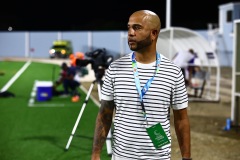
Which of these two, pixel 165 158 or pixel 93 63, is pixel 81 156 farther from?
Answer: pixel 165 158

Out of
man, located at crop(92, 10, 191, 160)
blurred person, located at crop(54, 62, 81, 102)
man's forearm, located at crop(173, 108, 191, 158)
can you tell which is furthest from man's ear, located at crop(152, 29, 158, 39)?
blurred person, located at crop(54, 62, 81, 102)

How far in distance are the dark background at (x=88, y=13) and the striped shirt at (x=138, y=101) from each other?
222ft

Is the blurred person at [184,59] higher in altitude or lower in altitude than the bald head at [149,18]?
lower

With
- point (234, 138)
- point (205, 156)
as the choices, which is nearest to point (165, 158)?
point (205, 156)

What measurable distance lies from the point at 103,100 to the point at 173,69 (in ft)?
1.91

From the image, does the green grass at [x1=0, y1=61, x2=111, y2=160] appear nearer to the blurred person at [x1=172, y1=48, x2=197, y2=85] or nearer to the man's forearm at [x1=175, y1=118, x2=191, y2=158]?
the blurred person at [x1=172, y1=48, x2=197, y2=85]

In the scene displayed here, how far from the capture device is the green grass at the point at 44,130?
322 inches

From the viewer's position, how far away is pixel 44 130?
1030 centimetres

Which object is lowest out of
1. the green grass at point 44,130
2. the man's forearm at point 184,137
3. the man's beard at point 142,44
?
the green grass at point 44,130

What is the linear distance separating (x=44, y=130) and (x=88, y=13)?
235ft

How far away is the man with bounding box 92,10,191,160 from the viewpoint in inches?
126

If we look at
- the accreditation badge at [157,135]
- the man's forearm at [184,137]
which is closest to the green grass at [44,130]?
the man's forearm at [184,137]

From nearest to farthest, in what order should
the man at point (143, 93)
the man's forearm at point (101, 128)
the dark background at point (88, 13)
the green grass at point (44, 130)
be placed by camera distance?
the man at point (143, 93) → the man's forearm at point (101, 128) → the green grass at point (44, 130) → the dark background at point (88, 13)

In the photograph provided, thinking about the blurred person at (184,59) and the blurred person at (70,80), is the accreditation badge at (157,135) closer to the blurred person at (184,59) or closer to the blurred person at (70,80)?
the blurred person at (70,80)
